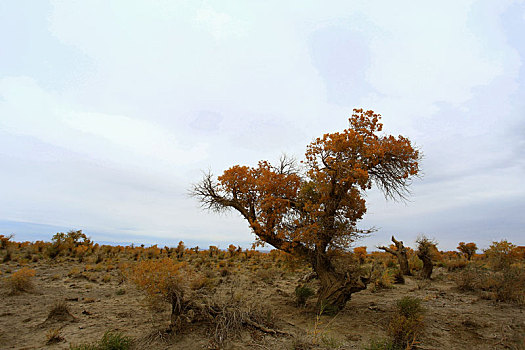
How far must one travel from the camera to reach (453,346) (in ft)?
25.4

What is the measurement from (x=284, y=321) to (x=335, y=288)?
2.35 metres

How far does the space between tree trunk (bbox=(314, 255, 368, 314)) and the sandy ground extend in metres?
0.43

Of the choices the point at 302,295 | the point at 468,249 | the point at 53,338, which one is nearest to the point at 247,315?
the point at 302,295

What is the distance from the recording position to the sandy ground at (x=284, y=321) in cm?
776

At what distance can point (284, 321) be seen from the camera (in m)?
9.72

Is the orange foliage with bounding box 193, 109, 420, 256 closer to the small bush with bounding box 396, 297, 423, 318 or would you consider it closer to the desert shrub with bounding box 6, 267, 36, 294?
the small bush with bounding box 396, 297, 423, 318

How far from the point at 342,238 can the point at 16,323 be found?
11.4 m

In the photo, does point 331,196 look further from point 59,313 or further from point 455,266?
point 455,266

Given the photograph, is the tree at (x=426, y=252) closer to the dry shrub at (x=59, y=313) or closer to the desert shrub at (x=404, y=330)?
the desert shrub at (x=404, y=330)

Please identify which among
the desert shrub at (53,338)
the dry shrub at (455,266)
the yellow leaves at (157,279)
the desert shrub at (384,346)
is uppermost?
the yellow leaves at (157,279)

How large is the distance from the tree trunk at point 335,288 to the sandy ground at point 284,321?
43cm

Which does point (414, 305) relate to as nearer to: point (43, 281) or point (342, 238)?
point (342, 238)

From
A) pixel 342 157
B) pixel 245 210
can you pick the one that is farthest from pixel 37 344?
pixel 342 157

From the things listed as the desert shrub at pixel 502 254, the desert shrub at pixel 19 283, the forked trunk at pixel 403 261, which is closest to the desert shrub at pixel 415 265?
the forked trunk at pixel 403 261
